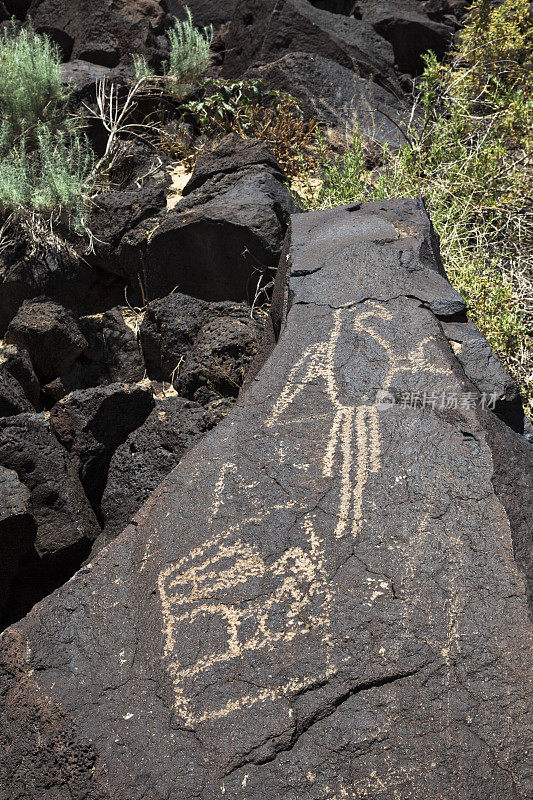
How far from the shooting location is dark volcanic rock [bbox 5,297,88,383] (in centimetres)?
354

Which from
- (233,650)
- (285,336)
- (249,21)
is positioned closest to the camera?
(233,650)

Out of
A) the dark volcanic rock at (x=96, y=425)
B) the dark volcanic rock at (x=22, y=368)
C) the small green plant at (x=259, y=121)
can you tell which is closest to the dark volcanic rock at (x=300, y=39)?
the small green plant at (x=259, y=121)

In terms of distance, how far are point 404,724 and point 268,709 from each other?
0.91 feet

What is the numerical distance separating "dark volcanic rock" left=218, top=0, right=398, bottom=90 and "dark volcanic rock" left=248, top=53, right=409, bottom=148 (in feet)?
0.65

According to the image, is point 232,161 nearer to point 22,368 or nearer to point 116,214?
point 116,214

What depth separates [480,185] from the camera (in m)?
4.29

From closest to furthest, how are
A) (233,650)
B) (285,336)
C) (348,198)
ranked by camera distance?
1. (233,650)
2. (285,336)
3. (348,198)

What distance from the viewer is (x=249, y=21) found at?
600 cm

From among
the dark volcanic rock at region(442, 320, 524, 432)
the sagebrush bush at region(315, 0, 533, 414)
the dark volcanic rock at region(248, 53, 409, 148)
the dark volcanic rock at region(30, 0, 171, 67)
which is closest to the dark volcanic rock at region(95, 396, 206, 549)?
the dark volcanic rock at region(442, 320, 524, 432)

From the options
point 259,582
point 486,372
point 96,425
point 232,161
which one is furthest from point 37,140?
point 259,582

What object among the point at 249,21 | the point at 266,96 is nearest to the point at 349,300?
the point at 266,96

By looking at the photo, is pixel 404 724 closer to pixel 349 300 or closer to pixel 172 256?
pixel 349 300

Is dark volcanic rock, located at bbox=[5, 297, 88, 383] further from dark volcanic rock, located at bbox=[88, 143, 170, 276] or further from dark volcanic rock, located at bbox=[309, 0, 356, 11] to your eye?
dark volcanic rock, located at bbox=[309, 0, 356, 11]

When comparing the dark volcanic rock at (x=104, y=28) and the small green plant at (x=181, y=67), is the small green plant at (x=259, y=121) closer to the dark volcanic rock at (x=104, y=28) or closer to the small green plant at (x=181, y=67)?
the small green plant at (x=181, y=67)
